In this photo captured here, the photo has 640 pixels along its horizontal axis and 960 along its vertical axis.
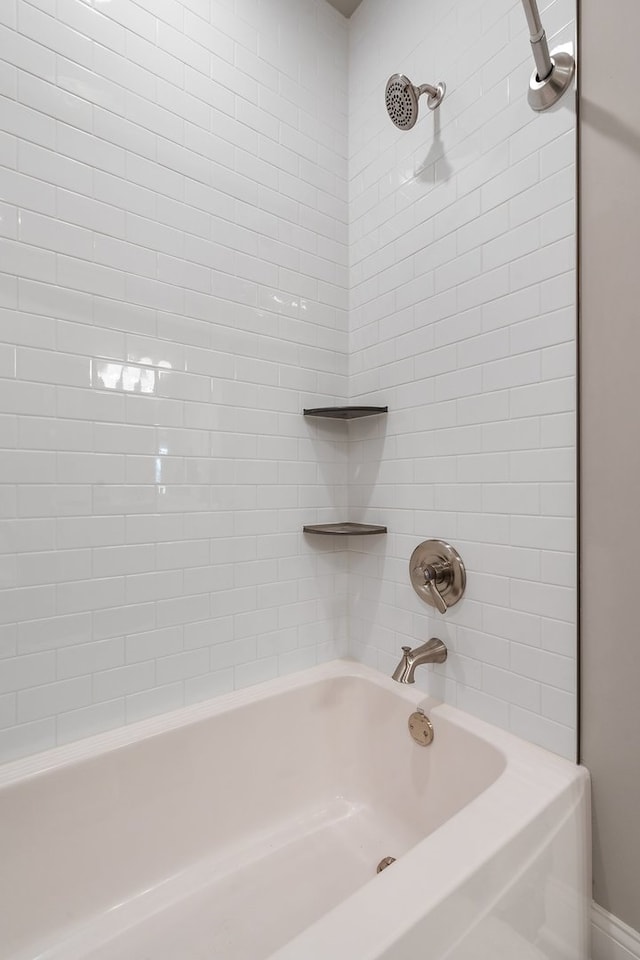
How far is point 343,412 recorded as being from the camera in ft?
5.25

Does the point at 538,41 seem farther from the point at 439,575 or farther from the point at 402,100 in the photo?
the point at 439,575

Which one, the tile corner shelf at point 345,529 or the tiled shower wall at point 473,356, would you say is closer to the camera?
the tiled shower wall at point 473,356

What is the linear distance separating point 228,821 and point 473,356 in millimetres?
1471

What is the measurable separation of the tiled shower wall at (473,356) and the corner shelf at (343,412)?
0.06 meters

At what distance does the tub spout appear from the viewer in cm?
125

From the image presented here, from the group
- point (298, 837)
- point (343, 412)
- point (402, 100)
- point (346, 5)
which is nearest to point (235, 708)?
point (298, 837)

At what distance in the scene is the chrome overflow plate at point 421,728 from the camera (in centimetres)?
132

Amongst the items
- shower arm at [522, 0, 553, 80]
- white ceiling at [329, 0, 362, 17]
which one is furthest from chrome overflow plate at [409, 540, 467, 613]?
white ceiling at [329, 0, 362, 17]

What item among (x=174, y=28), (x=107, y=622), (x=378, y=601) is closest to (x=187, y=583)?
(x=107, y=622)

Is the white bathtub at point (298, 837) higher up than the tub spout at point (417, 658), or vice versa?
the tub spout at point (417, 658)

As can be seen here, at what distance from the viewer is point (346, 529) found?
5.22 feet

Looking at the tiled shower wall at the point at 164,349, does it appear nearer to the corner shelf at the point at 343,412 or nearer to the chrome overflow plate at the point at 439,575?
the corner shelf at the point at 343,412

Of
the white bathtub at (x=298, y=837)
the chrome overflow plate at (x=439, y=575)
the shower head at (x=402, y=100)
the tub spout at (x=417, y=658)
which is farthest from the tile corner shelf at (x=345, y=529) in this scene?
the shower head at (x=402, y=100)

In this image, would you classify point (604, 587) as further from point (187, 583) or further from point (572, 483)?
point (187, 583)
